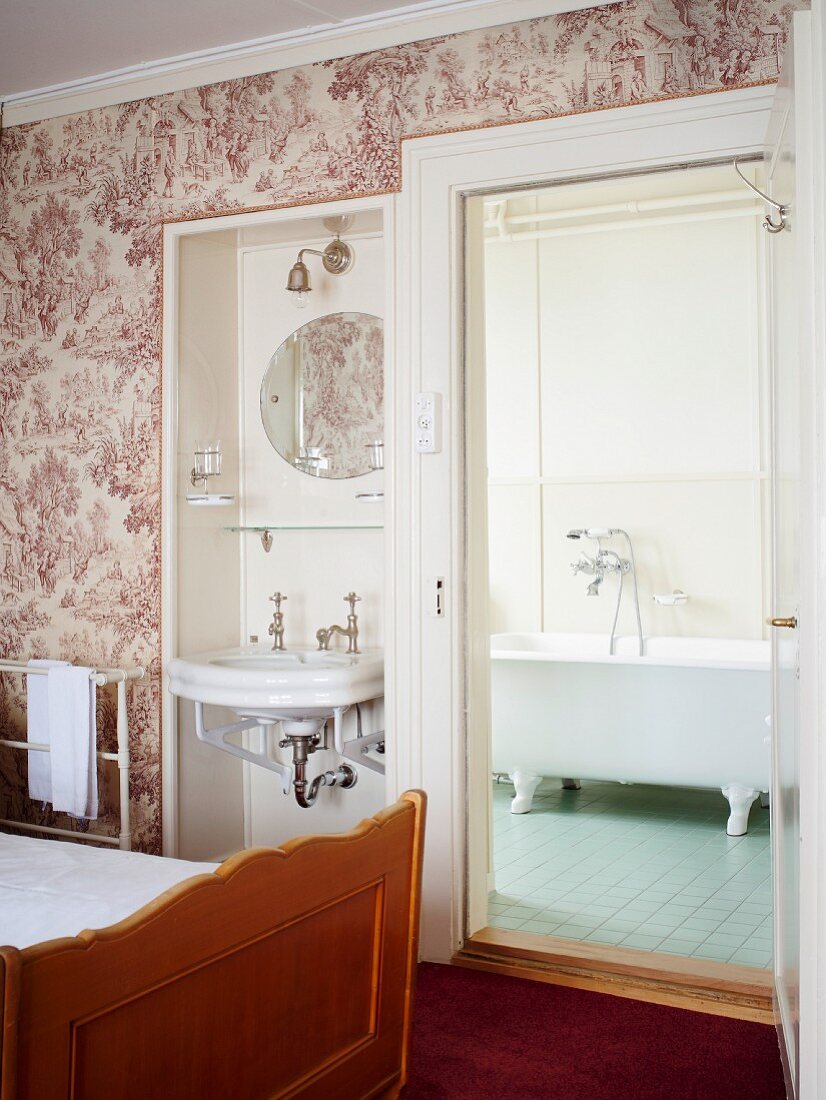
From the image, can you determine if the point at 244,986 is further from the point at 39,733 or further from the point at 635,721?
the point at 635,721

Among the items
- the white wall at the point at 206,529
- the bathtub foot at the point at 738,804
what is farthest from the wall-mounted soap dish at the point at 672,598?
the white wall at the point at 206,529

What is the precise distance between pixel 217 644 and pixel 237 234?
4.41 ft

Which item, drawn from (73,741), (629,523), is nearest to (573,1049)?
(73,741)


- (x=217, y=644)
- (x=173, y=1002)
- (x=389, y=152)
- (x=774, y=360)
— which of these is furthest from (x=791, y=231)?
(x=217, y=644)

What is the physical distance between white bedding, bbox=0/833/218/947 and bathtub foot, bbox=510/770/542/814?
2.39m

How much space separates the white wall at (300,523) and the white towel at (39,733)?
658 millimetres

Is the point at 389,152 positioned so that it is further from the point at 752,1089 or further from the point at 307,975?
the point at 752,1089

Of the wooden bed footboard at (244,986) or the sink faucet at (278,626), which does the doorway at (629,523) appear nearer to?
the sink faucet at (278,626)

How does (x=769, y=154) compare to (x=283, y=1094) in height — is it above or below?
above

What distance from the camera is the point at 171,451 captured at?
340 centimetres

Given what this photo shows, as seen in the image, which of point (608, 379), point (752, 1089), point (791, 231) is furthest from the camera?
point (608, 379)

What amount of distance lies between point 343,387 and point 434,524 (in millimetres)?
746

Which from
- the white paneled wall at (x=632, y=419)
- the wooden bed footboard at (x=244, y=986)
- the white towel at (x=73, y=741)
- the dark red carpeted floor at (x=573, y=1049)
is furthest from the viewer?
the white paneled wall at (x=632, y=419)

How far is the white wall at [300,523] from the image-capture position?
3484mm
